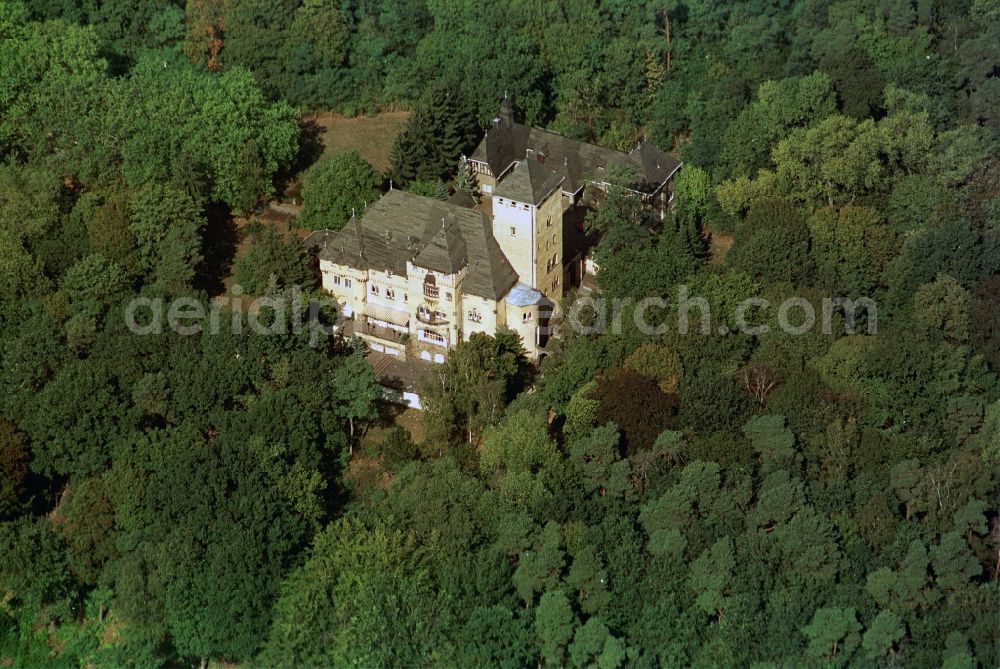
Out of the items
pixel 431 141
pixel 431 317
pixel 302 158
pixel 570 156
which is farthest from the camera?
pixel 302 158

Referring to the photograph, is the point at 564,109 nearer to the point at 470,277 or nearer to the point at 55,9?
the point at 470,277

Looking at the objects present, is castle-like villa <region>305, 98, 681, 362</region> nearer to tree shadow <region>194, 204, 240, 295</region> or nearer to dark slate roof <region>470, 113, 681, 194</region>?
dark slate roof <region>470, 113, 681, 194</region>

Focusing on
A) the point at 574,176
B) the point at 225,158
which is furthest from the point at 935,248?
the point at 225,158

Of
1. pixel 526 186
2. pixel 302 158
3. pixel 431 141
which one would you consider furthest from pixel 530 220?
pixel 302 158

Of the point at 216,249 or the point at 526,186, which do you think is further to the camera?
the point at 216,249

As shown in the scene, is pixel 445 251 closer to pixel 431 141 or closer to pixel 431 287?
pixel 431 287

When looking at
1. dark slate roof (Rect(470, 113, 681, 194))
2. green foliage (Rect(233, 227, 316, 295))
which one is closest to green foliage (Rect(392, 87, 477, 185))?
dark slate roof (Rect(470, 113, 681, 194))
